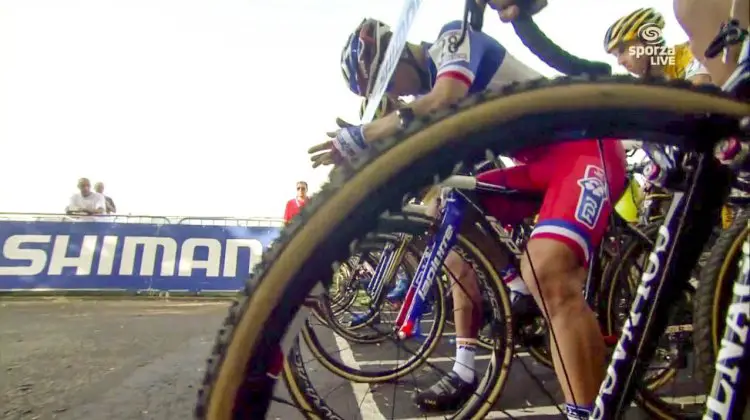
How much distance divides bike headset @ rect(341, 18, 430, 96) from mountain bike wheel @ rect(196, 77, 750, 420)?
1.59m

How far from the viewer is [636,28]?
10.8 ft

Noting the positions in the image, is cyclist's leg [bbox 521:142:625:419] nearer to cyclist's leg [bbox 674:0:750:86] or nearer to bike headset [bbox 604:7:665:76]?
cyclist's leg [bbox 674:0:750:86]

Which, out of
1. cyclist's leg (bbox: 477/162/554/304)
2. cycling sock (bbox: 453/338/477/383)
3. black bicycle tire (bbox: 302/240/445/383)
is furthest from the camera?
black bicycle tire (bbox: 302/240/445/383)

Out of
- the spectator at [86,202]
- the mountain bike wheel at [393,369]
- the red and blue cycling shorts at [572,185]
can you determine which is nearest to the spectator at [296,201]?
the spectator at [86,202]

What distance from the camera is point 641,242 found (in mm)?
2486

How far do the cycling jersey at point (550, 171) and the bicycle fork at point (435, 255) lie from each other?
147mm

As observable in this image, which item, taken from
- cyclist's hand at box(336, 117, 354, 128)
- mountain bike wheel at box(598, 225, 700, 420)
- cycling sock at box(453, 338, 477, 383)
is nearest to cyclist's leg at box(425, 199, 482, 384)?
cycling sock at box(453, 338, 477, 383)

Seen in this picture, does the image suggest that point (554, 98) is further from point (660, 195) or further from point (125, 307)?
point (125, 307)

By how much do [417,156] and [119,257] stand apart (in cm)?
828

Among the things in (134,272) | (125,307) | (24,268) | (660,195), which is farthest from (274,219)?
(660,195)

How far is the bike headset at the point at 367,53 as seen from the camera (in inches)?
87.8

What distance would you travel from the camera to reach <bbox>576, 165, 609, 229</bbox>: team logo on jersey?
1.63m

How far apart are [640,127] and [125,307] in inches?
278

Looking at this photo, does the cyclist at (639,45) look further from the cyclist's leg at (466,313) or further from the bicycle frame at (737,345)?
the bicycle frame at (737,345)
